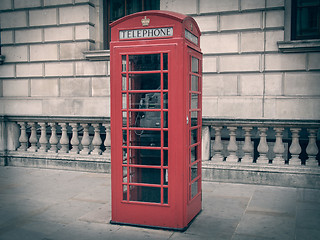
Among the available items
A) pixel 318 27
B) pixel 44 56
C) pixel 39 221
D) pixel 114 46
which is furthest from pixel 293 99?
pixel 44 56

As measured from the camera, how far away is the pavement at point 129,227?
4.06 m

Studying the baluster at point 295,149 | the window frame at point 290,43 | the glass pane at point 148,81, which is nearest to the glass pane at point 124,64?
the glass pane at point 148,81

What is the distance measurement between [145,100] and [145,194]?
1108 millimetres

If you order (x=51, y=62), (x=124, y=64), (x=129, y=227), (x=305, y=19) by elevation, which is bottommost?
(x=129, y=227)

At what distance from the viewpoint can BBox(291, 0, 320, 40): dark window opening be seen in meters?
8.08

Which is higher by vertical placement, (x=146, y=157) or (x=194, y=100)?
(x=194, y=100)

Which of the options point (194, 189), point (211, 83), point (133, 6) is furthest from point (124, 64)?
point (133, 6)

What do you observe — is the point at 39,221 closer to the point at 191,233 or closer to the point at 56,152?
the point at 191,233

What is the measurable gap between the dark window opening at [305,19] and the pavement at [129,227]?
383 centimetres

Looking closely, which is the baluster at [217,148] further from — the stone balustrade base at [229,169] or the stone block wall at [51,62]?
the stone block wall at [51,62]

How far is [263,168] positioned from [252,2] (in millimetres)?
3919

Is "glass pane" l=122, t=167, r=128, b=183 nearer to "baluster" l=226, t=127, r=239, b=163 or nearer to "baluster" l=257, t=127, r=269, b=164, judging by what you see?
"baluster" l=226, t=127, r=239, b=163

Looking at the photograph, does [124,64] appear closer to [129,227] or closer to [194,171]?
[194,171]

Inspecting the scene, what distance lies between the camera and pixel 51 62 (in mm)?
9906
